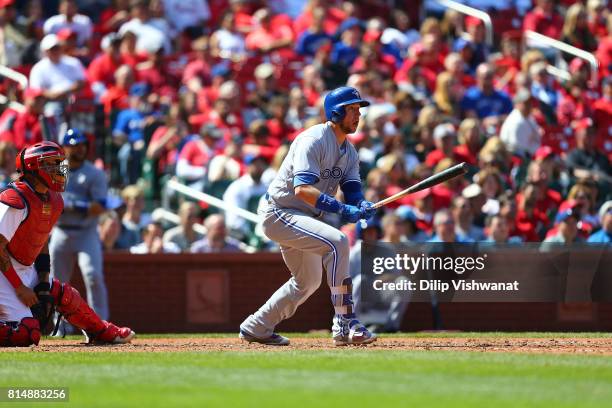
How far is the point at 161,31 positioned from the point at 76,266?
5.33 metres

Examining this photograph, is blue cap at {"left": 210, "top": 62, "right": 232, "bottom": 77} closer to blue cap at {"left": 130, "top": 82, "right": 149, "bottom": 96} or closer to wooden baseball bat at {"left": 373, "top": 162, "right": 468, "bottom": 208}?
blue cap at {"left": 130, "top": 82, "right": 149, "bottom": 96}

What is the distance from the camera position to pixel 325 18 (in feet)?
63.1

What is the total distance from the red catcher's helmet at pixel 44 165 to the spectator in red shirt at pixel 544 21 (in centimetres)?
1103

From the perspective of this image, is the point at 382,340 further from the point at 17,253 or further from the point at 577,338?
the point at 17,253

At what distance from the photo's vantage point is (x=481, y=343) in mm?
11047

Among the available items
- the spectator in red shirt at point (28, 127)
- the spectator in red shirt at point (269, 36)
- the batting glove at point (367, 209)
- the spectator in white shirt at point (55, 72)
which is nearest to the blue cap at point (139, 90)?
the spectator in white shirt at point (55, 72)

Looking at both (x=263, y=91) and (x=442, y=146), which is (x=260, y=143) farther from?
(x=442, y=146)

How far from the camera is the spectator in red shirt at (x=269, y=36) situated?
1883 cm

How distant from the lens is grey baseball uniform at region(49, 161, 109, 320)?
12977 millimetres

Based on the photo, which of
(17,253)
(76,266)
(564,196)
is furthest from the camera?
(564,196)

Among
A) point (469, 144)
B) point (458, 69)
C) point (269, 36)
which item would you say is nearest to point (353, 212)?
point (469, 144)

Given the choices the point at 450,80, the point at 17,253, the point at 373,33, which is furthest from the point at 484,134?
the point at 17,253

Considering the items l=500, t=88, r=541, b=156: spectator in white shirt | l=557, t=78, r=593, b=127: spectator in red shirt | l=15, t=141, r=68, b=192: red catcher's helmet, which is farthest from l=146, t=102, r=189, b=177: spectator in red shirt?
l=15, t=141, r=68, b=192: red catcher's helmet

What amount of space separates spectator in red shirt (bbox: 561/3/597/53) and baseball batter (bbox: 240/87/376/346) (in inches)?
384
